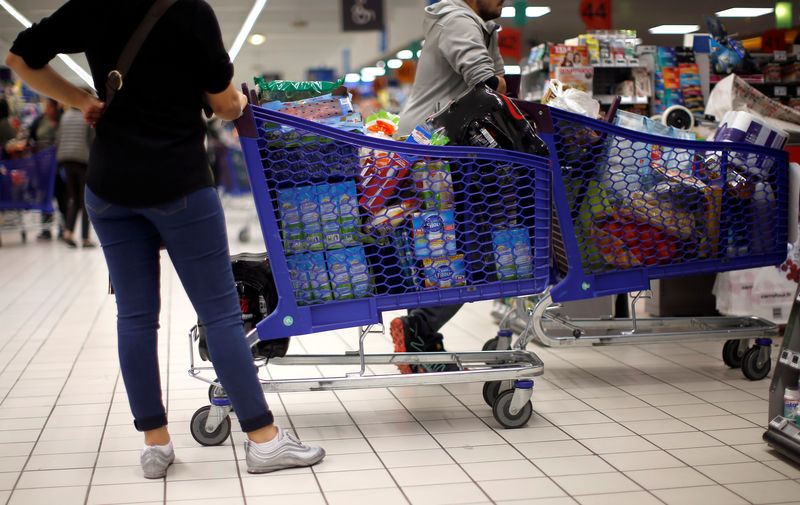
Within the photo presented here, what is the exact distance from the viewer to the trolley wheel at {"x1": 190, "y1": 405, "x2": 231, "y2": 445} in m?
2.71

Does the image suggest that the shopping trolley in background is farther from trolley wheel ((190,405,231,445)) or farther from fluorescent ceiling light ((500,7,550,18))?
trolley wheel ((190,405,231,445))

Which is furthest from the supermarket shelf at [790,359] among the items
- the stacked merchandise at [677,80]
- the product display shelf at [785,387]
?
the stacked merchandise at [677,80]

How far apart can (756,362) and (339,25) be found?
17.2 meters

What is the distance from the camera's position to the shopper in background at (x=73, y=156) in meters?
8.59

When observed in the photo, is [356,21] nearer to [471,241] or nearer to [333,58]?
[471,241]

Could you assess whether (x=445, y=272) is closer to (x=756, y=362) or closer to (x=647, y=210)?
(x=647, y=210)

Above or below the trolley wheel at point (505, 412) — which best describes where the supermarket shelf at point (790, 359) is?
above

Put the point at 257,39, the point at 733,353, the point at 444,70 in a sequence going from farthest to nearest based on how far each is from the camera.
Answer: the point at 257,39 → the point at 733,353 → the point at 444,70

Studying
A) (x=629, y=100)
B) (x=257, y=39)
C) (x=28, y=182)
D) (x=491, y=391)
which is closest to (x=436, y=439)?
(x=491, y=391)

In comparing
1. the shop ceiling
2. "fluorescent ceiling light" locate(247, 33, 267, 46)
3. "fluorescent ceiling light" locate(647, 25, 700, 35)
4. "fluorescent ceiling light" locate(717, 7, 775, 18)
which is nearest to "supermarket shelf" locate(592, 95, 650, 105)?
the shop ceiling

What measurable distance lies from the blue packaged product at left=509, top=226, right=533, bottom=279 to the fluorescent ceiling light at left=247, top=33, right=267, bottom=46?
18437mm

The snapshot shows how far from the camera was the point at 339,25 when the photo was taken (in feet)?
63.3

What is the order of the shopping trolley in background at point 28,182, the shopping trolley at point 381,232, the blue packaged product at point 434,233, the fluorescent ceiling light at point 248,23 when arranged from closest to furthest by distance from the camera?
the shopping trolley at point 381,232 → the blue packaged product at point 434,233 → the shopping trolley in background at point 28,182 → the fluorescent ceiling light at point 248,23

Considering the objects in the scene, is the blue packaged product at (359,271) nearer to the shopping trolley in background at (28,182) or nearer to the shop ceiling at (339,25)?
the shop ceiling at (339,25)
